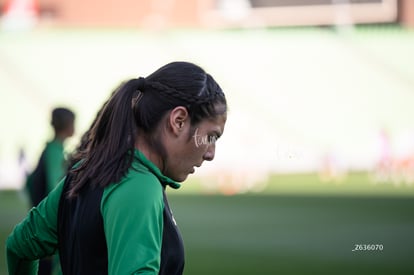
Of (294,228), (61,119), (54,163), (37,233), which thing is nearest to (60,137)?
(61,119)

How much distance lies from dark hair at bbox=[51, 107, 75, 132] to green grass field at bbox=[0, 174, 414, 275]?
2172mm

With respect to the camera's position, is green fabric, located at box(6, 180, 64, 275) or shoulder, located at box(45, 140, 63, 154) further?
shoulder, located at box(45, 140, 63, 154)

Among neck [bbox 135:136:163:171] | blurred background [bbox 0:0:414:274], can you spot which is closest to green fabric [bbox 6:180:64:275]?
neck [bbox 135:136:163:171]

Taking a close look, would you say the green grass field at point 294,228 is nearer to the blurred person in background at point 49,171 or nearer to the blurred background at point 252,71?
the blurred person in background at point 49,171

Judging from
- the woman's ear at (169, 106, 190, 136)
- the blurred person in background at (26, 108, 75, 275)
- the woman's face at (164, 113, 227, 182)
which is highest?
the woman's ear at (169, 106, 190, 136)

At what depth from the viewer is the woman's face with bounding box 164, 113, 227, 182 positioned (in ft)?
7.72

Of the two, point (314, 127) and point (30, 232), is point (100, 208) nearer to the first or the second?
point (30, 232)

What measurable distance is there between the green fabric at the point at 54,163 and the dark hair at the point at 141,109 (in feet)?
14.1

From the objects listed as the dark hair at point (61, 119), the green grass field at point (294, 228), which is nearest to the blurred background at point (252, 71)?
the green grass field at point (294, 228)

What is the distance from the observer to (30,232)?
252 centimetres

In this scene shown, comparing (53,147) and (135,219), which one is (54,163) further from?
(135,219)

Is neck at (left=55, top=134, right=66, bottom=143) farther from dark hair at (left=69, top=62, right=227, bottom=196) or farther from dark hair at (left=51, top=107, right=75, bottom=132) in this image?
dark hair at (left=69, top=62, right=227, bottom=196)

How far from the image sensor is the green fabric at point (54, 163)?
21.8 feet

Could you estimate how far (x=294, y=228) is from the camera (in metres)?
13.9
